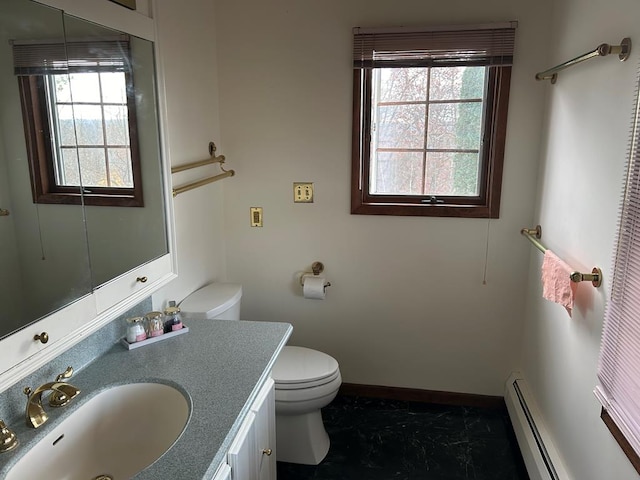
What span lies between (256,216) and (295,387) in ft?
3.36

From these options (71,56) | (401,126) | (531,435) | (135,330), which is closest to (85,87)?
(71,56)

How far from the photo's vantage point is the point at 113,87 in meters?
1.58

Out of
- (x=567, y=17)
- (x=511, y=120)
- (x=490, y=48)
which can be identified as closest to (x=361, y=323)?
(x=511, y=120)

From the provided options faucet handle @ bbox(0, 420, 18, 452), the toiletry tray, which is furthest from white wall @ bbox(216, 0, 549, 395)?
faucet handle @ bbox(0, 420, 18, 452)

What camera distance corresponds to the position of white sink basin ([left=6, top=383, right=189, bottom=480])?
4.20 ft

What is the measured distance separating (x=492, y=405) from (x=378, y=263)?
1.05 metres

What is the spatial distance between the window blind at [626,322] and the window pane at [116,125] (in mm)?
1597

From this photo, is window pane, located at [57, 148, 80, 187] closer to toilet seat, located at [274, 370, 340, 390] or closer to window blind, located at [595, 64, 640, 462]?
toilet seat, located at [274, 370, 340, 390]

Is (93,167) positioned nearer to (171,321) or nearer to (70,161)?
(70,161)

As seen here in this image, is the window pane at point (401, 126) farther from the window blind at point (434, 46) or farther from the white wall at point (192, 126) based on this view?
the white wall at point (192, 126)

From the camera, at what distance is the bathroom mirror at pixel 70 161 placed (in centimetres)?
117

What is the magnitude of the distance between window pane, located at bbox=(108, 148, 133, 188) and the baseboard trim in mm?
1834

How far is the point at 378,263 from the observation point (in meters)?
2.71

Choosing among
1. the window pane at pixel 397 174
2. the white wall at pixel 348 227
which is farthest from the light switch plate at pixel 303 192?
the window pane at pixel 397 174
